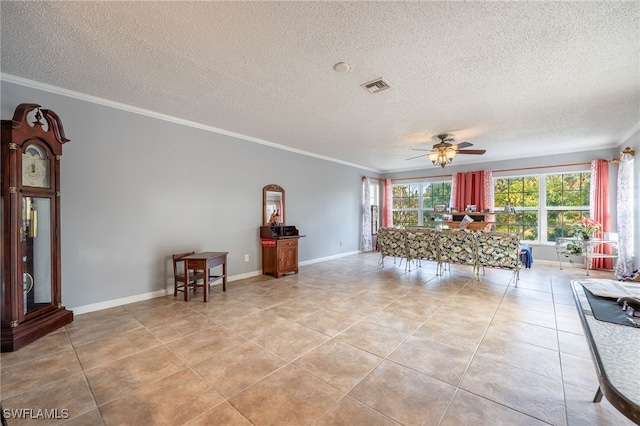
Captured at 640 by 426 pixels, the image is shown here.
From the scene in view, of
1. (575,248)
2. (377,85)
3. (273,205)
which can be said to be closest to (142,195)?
(273,205)

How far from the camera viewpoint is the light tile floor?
1621 millimetres

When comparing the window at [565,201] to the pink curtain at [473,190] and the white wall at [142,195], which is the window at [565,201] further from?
the white wall at [142,195]

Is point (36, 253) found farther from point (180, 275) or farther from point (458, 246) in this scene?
point (458, 246)

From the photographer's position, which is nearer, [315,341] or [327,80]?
[315,341]

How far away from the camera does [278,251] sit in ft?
15.9

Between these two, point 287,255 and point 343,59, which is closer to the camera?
point 343,59

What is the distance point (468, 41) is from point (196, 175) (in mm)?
3790

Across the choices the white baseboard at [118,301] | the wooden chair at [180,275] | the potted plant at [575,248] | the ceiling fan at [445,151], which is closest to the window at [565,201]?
the potted plant at [575,248]

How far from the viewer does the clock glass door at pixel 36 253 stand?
257cm

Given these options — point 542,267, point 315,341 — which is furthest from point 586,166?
point 315,341

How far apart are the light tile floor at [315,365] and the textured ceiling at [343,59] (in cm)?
253

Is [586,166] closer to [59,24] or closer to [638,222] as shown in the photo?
[638,222]

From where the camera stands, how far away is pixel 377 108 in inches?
136

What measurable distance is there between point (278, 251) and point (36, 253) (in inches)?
119
